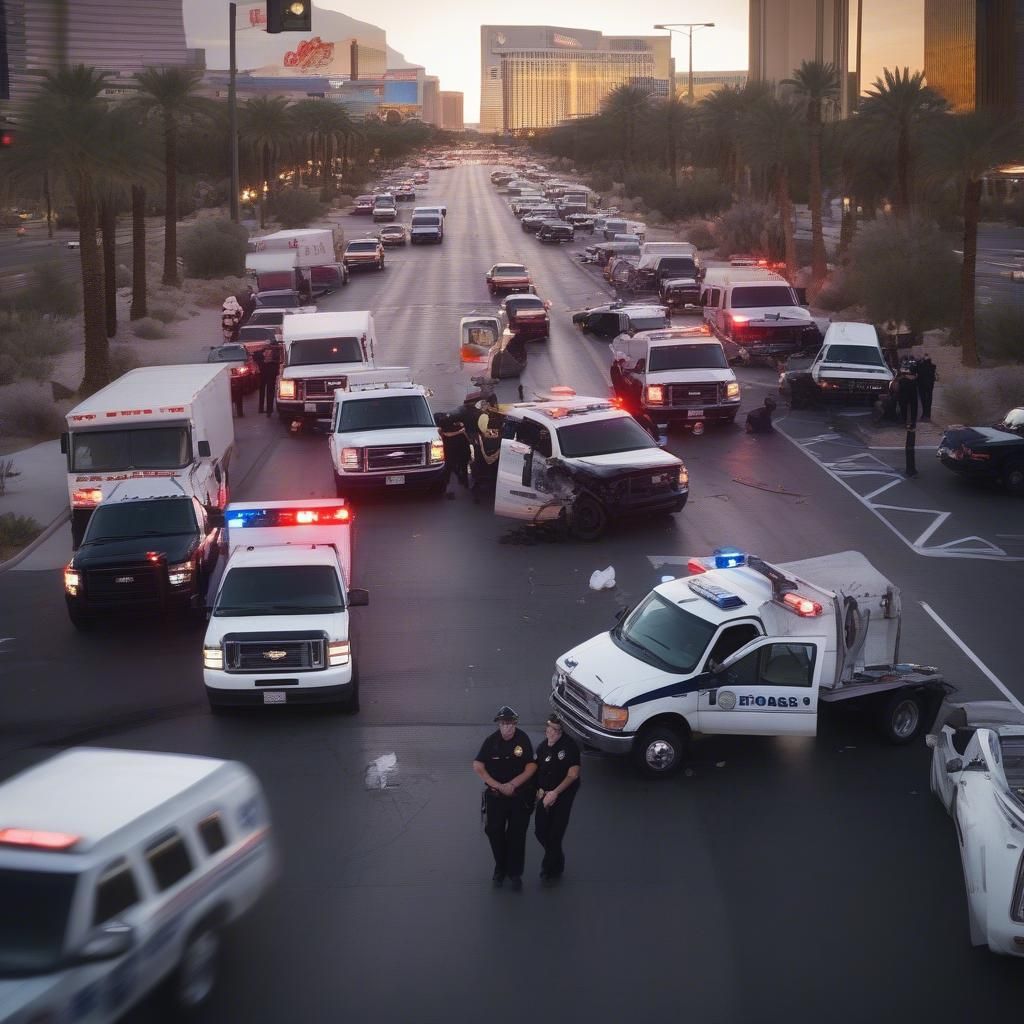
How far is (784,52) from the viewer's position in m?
189

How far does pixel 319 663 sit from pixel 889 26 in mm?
129030

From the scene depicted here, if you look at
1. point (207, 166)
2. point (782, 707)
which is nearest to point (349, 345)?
point (782, 707)

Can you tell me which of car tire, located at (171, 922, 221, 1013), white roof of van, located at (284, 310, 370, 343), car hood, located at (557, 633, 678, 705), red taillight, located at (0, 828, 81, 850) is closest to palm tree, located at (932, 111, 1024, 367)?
white roof of van, located at (284, 310, 370, 343)

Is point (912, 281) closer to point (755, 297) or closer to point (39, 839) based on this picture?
point (755, 297)

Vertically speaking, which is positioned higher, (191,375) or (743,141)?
(743,141)

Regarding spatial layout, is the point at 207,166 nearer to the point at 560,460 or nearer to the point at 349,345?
the point at 349,345

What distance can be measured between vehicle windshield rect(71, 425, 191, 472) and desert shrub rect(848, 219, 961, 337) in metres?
25.4

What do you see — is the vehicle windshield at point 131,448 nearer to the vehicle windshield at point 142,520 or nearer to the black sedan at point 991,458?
the vehicle windshield at point 142,520

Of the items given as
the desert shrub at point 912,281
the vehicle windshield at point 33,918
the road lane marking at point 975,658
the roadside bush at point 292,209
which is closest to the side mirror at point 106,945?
the vehicle windshield at point 33,918

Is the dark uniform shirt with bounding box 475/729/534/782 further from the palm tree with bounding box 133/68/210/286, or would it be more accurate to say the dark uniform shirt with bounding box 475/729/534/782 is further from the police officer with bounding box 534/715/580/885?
the palm tree with bounding box 133/68/210/286

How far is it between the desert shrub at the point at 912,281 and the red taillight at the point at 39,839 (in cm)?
3636

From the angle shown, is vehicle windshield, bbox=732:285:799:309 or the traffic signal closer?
the traffic signal

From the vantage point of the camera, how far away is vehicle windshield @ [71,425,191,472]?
21.3 metres

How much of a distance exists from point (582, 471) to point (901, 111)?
34.0 m
